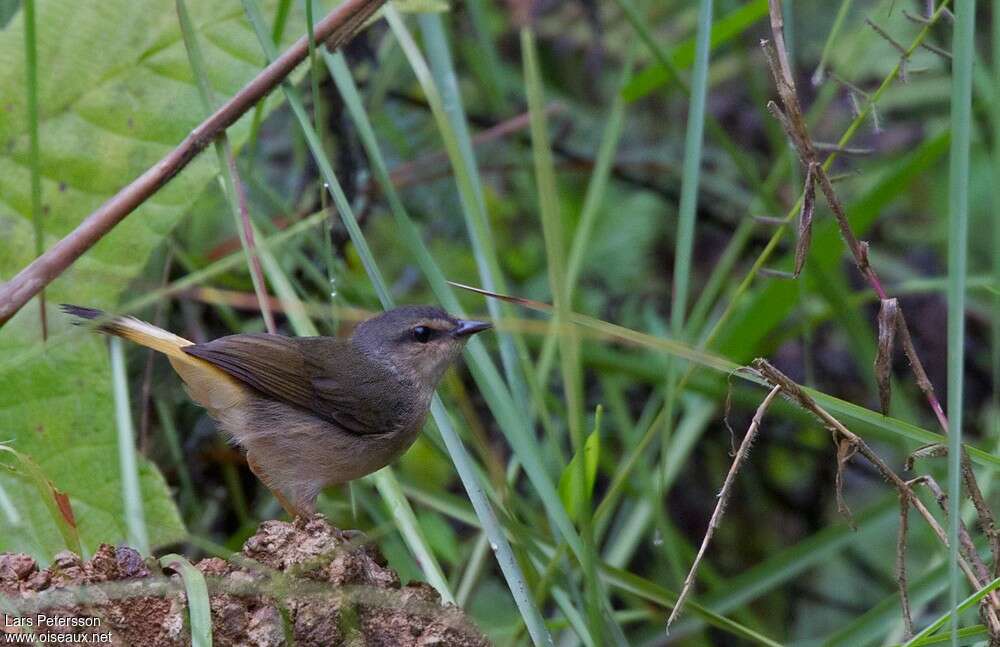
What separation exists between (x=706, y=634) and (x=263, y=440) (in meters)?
2.36

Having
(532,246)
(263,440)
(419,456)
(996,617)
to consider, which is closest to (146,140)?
(263,440)

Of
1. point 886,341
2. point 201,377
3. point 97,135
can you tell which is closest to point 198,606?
point 886,341

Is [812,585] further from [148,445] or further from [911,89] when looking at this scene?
[148,445]

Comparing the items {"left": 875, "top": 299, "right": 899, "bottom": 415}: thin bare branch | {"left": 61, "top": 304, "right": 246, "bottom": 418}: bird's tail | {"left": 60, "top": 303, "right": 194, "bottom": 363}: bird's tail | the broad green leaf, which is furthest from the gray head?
{"left": 875, "top": 299, "right": 899, "bottom": 415}: thin bare branch

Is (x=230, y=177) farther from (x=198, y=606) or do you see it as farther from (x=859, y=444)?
(x=859, y=444)

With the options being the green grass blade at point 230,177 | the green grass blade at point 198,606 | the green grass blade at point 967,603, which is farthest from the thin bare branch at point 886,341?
the green grass blade at point 230,177

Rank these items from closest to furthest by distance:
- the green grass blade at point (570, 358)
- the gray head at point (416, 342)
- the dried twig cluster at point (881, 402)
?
the green grass blade at point (570, 358) < the dried twig cluster at point (881, 402) < the gray head at point (416, 342)

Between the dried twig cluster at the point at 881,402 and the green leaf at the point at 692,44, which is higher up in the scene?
the green leaf at the point at 692,44

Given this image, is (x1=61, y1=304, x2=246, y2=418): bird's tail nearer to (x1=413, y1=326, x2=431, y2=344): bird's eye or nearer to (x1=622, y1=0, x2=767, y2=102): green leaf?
(x1=413, y1=326, x2=431, y2=344): bird's eye

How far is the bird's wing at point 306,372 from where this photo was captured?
339 cm

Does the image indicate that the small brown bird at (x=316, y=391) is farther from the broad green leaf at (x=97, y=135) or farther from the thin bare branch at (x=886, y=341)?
the thin bare branch at (x=886, y=341)

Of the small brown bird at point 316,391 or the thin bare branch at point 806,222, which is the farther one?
the small brown bird at point 316,391

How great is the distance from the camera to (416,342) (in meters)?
3.66

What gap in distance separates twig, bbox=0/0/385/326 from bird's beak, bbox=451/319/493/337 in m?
0.88
